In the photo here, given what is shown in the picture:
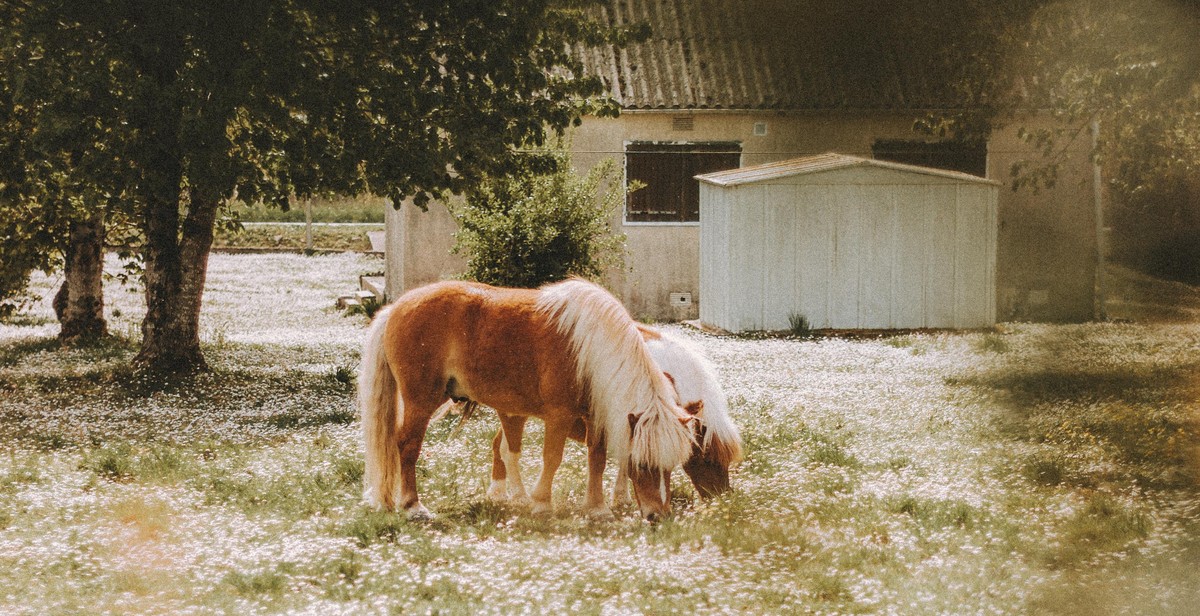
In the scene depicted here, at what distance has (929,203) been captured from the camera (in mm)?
18688

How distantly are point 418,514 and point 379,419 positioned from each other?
695mm

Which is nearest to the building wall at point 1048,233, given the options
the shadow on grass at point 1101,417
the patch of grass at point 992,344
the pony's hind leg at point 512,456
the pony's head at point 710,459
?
the patch of grass at point 992,344

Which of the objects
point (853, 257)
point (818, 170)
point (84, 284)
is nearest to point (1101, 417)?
point (853, 257)

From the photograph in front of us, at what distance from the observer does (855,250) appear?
18.5m

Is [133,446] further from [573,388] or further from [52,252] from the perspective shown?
[52,252]

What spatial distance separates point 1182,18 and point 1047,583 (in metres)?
6.83

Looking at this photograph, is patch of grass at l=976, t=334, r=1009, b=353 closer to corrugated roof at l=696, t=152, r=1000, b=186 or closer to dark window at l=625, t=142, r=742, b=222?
corrugated roof at l=696, t=152, r=1000, b=186

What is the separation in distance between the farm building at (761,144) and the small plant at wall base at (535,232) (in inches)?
143

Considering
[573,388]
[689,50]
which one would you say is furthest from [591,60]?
[573,388]

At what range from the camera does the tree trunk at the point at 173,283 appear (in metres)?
13.6

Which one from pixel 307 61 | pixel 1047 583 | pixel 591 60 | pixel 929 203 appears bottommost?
pixel 1047 583

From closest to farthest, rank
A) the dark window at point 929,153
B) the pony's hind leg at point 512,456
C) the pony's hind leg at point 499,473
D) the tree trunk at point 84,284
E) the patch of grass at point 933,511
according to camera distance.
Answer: the patch of grass at point 933,511 < the pony's hind leg at point 512,456 < the pony's hind leg at point 499,473 < the tree trunk at point 84,284 < the dark window at point 929,153

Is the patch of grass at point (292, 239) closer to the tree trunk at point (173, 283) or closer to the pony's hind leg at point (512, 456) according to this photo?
the tree trunk at point (173, 283)

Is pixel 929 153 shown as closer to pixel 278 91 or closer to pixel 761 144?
pixel 761 144
